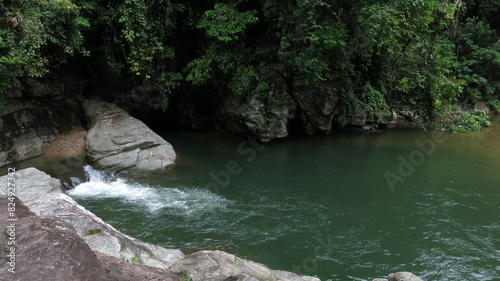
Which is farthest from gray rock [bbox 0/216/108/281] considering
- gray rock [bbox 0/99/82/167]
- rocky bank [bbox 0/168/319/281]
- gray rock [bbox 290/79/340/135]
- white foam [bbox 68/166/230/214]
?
gray rock [bbox 290/79/340/135]

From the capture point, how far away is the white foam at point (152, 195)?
852cm

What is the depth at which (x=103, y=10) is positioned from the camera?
38.7ft

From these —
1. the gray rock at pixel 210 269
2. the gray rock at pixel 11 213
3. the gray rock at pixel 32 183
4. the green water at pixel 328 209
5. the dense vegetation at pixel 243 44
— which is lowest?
the green water at pixel 328 209

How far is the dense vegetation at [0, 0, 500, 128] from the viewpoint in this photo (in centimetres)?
1022

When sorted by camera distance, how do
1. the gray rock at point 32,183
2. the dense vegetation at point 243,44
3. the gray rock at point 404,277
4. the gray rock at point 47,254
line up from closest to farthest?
the gray rock at point 47,254 → the gray rock at point 404,277 → the gray rock at point 32,183 → the dense vegetation at point 243,44

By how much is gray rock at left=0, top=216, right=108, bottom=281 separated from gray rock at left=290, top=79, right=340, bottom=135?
11.8 meters

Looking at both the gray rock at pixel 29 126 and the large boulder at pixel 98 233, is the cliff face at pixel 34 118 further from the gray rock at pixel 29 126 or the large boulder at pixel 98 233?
Result: the large boulder at pixel 98 233

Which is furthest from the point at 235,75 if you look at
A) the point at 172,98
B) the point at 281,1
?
the point at 172,98

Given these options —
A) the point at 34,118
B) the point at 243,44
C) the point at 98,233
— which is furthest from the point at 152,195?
the point at 243,44

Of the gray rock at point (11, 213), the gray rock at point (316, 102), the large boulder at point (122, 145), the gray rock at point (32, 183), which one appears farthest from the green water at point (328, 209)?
the gray rock at point (11, 213)

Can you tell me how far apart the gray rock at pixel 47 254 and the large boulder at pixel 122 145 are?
796 cm

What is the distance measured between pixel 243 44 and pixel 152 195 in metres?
7.09

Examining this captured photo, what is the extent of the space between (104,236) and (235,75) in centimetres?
939

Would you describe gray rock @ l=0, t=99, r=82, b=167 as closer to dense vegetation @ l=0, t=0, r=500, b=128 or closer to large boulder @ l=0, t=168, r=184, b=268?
Answer: dense vegetation @ l=0, t=0, r=500, b=128
